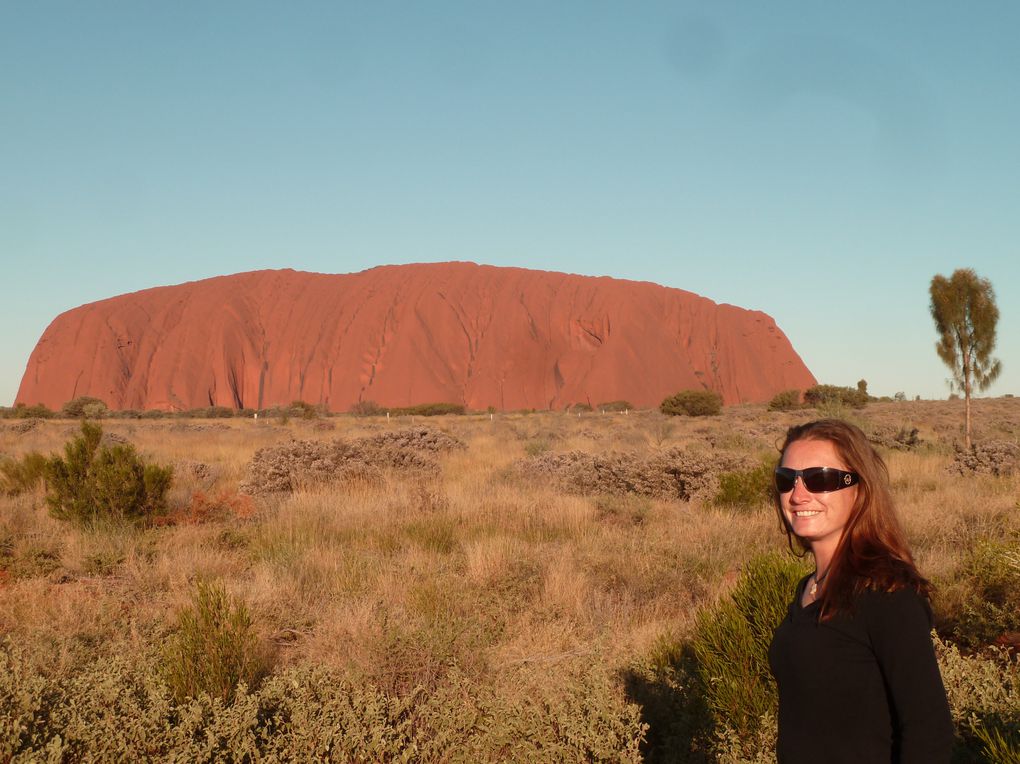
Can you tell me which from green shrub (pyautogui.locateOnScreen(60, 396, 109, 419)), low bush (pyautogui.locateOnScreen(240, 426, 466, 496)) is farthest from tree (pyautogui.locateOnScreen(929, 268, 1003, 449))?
green shrub (pyautogui.locateOnScreen(60, 396, 109, 419))

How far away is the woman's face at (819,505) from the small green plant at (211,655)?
9.57 feet

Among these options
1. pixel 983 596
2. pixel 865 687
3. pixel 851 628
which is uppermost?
pixel 851 628

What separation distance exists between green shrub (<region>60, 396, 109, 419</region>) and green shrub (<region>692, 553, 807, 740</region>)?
155ft

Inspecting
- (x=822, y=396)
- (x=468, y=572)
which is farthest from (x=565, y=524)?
(x=822, y=396)

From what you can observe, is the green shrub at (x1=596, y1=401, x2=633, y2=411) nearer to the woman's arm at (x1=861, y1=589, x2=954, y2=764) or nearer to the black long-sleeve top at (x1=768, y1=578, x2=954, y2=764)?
the black long-sleeve top at (x1=768, y1=578, x2=954, y2=764)

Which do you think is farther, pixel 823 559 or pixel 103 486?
pixel 103 486

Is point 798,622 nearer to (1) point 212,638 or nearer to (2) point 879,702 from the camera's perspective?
(2) point 879,702

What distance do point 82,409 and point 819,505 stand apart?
55.7 metres

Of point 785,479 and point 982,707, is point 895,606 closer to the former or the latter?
point 785,479

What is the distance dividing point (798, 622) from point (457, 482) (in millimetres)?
10382

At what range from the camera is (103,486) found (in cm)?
838

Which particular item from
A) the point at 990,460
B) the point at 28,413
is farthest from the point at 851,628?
the point at 28,413

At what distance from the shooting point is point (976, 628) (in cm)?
458

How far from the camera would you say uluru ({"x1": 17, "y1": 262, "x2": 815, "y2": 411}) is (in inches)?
2360
